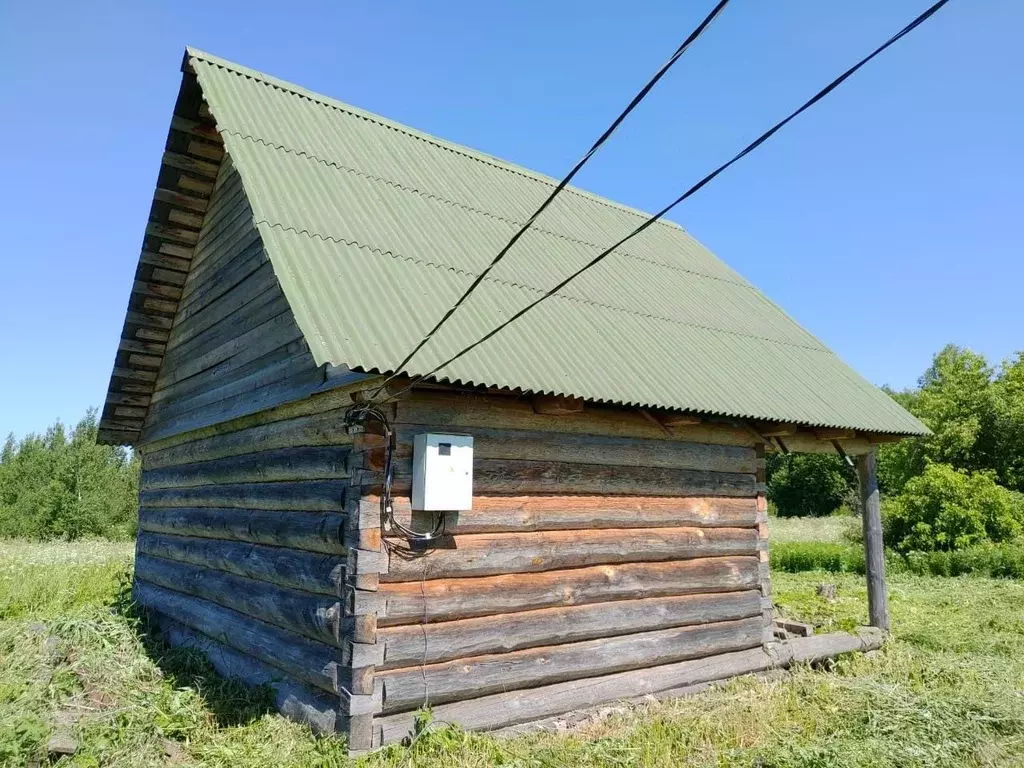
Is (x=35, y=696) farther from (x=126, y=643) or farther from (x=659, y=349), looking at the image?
(x=659, y=349)

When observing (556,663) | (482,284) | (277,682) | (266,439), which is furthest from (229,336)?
(556,663)

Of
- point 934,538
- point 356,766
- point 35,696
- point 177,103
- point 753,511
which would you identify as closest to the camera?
point 356,766

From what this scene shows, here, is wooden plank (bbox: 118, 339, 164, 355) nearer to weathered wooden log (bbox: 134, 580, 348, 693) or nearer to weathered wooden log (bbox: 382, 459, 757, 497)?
weathered wooden log (bbox: 134, 580, 348, 693)

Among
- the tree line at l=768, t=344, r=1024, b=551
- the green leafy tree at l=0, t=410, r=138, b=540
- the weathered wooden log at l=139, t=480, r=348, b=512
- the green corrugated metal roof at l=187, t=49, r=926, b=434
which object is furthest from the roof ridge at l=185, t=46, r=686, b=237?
the green leafy tree at l=0, t=410, r=138, b=540

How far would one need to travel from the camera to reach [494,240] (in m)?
8.91

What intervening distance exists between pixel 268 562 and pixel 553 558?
2.63 meters

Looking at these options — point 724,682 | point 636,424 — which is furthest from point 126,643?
point 724,682

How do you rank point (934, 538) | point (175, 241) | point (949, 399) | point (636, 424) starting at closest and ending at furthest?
point (636, 424) < point (175, 241) < point (934, 538) < point (949, 399)

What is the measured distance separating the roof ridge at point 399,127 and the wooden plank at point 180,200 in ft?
5.20

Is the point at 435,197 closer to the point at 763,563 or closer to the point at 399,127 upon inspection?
the point at 399,127

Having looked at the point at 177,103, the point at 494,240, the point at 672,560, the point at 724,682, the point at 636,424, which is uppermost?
the point at 177,103

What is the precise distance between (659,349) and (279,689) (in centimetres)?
519

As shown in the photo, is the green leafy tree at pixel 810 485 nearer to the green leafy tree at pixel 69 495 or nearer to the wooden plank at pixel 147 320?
the green leafy tree at pixel 69 495

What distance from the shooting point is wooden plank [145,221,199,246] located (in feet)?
31.5
